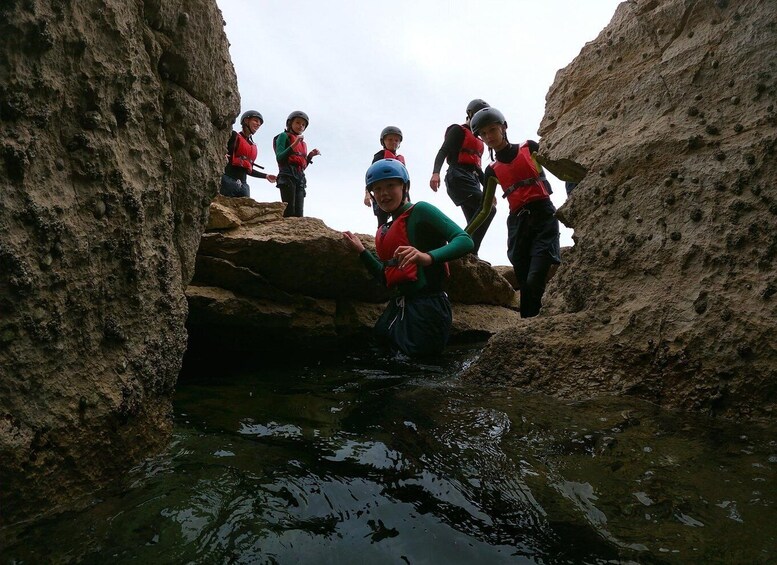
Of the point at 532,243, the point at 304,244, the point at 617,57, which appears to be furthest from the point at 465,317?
the point at 617,57

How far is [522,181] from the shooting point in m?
6.87

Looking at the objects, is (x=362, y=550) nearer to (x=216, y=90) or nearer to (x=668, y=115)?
(x=216, y=90)

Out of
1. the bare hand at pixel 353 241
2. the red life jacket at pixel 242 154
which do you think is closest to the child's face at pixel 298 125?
the red life jacket at pixel 242 154

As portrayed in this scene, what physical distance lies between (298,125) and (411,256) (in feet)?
24.7

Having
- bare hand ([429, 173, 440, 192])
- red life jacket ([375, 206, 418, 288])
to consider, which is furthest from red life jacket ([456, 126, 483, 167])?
red life jacket ([375, 206, 418, 288])

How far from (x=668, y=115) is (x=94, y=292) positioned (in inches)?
182

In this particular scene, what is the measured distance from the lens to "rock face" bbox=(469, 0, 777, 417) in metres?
3.46

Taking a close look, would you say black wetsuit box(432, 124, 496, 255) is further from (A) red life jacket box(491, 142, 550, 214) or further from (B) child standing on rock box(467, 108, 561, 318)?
(A) red life jacket box(491, 142, 550, 214)

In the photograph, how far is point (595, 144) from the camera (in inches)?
203

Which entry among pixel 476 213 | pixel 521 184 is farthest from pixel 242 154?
pixel 521 184

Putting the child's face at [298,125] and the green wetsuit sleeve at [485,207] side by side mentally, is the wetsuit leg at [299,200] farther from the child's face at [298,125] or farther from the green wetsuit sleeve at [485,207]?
the green wetsuit sleeve at [485,207]

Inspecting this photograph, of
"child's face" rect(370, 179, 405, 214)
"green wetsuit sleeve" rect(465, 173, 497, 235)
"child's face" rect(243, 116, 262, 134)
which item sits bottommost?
"child's face" rect(370, 179, 405, 214)

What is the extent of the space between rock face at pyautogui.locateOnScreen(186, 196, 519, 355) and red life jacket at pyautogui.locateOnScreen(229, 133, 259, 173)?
3893 mm

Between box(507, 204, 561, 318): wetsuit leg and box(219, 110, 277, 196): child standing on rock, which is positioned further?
box(219, 110, 277, 196): child standing on rock
